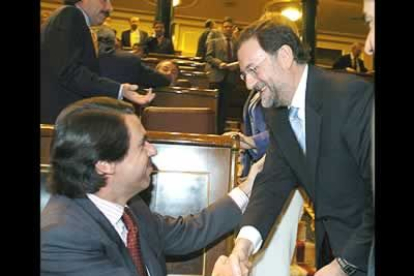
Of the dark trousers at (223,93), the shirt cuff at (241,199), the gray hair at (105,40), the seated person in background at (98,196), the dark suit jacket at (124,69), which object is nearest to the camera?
the seated person in background at (98,196)

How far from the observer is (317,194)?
1534 millimetres

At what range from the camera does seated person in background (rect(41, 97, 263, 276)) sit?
4.76 ft

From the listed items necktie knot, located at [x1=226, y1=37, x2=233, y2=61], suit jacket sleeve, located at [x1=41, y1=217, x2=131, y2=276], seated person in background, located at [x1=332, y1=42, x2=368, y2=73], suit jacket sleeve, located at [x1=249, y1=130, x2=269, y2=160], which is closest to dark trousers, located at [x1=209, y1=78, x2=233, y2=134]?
necktie knot, located at [x1=226, y1=37, x2=233, y2=61]

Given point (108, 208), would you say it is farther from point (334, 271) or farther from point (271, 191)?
point (334, 271)

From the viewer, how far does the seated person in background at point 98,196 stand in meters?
1.45

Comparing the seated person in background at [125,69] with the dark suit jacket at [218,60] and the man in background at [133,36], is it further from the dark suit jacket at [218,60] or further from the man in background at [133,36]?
the man in background at [133,36]

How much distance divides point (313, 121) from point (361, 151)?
169mm

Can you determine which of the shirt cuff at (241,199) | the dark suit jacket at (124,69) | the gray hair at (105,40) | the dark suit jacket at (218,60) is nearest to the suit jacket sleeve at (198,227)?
the shirt cuff at (241,199)

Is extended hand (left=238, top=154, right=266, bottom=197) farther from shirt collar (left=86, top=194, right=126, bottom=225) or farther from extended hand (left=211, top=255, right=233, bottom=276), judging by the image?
shirt collar (left=86, top=194, right=126, bottom=225)

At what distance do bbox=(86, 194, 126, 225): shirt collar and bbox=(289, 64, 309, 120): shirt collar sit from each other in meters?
0.61

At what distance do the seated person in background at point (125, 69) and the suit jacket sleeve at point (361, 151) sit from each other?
167 cm

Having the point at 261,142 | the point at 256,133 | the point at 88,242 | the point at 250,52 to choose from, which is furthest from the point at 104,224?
the point at 256,133
